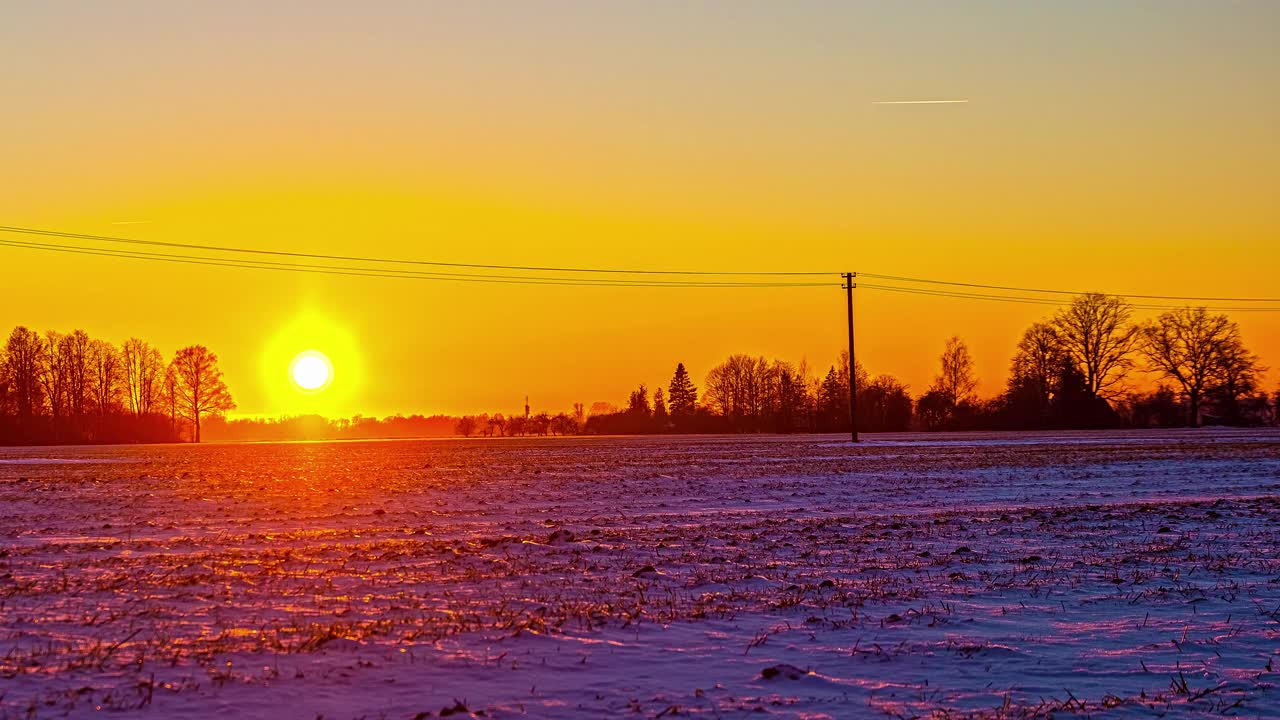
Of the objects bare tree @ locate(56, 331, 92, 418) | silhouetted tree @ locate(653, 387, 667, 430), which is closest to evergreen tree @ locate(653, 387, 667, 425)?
silhouetted tree @ locate(653, 387, 667, 430)

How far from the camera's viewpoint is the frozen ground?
24.4 ft

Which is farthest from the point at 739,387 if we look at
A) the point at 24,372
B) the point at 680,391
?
the point at 24,372

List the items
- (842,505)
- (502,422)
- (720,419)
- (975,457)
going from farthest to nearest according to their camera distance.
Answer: (502,422), (720,419), (975,457), (842,505)

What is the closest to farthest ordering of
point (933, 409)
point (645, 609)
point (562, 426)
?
point (645, 609) → point (933, 409) → point (562, 426)

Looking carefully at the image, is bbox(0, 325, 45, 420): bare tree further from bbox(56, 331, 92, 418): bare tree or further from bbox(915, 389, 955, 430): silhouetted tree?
bbox(915, 389, 955, 430): silhouetted tree

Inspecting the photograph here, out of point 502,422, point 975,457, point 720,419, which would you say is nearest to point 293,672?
point 975,457

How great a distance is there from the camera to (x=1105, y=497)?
24.8 metres

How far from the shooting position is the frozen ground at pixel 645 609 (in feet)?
24.4

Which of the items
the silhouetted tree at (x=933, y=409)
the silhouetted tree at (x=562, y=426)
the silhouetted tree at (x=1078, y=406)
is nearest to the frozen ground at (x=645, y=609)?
the silhouetted tree at (x=1078, y=406)

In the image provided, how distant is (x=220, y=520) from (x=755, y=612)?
13872mm

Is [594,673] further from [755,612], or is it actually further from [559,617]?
[755,612]

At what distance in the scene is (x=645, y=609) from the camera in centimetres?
1070

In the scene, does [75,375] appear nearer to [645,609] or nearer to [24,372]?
[24,372]

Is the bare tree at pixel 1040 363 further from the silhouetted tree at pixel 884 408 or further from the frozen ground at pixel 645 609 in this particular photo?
the frozen ground at pixel 645 609
